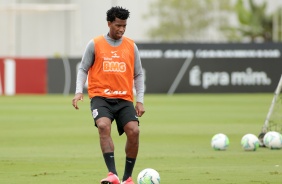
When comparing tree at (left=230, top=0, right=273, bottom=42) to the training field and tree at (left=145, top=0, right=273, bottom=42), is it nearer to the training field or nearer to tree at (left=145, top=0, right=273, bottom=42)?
tree at (left=145, top=0, right=273, bottom=42)

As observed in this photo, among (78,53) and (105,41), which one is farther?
(78,53)

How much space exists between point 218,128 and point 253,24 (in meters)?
37.4

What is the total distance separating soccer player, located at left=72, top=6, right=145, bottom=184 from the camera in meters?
11.7

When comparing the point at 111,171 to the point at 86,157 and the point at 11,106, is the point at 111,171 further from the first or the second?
the point at 11,106

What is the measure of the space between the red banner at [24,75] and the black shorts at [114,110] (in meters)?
28.8

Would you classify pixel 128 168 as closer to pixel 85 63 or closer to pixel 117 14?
pixel 85 63

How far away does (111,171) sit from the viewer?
448 inches

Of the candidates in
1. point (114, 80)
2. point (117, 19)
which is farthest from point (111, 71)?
point (117, 19)

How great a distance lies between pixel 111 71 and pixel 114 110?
20.7 inches

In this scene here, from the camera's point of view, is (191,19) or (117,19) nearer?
(117,19)

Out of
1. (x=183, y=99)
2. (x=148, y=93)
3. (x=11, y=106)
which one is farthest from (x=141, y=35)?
(x=11, y=106)

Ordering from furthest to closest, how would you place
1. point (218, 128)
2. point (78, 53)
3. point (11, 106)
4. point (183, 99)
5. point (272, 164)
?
point (78, 53), point (183, 99), point (11, 106), point (218, 128), point (272, 164)

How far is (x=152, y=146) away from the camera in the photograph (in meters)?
18.0

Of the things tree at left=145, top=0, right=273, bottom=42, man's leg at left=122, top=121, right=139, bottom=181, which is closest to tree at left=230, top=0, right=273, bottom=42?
tree at left=145, top=0, right=273, bottom=42
